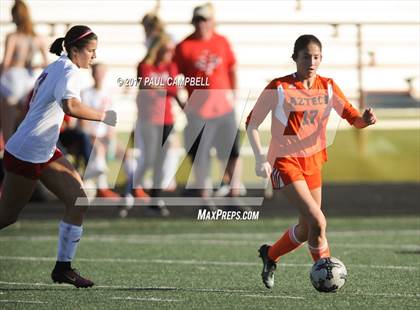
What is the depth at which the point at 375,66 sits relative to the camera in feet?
68.0

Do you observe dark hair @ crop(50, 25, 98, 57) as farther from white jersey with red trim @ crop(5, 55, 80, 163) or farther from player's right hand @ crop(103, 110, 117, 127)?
player's right hand @ crop(103, 110, 117, 127)

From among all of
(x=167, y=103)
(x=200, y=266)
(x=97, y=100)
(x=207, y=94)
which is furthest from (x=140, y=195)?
(x=200, y=266)

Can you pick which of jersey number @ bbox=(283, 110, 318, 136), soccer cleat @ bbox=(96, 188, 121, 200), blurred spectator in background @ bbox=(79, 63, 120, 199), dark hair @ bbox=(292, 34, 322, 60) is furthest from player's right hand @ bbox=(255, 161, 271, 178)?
soccer cleat @ bbox=(96, 188, 121, 200)

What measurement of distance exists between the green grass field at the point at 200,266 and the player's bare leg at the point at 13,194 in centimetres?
60

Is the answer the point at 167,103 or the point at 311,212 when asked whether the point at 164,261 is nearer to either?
the point at 311,212

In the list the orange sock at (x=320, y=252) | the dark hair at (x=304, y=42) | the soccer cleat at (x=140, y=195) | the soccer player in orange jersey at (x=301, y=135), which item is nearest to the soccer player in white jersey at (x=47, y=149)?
the soccer player in orange jersey at (x=301, y=135)

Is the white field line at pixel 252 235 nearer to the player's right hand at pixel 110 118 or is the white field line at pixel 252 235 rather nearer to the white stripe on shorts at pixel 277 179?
the white stripe on shorts at pixel 277 179

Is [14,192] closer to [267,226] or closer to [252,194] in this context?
[267,226]

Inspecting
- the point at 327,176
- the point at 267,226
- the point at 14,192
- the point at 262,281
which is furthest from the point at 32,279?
the point at 327,176

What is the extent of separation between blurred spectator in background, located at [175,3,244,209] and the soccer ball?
6697mm

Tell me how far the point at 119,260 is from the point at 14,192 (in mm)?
2481

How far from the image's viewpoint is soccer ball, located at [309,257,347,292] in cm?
854

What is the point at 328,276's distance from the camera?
28.0 ft

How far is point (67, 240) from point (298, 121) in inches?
78.4
